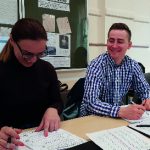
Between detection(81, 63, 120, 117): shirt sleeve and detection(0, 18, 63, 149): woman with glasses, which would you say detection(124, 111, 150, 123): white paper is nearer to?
detection(81, 63, 120, 117): shirt sleeve

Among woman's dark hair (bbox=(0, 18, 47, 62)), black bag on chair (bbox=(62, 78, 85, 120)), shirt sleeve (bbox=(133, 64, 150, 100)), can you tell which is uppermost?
woman's dark hair (bbox=(0, 18, 47, 62))

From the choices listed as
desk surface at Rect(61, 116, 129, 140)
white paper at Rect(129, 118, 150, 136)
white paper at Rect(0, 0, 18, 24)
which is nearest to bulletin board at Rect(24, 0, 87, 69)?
white paper at Rect(0, 0, 18, 24)

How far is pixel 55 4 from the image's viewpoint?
256 cm

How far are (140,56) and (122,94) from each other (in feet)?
6.25

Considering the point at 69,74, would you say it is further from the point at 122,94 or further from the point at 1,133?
the point at 1,133

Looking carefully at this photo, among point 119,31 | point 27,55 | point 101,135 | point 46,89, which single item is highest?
point 119,31

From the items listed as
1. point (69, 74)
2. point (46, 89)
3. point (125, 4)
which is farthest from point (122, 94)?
point (125, 4)

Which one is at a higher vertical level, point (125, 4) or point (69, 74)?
point (125, 4)

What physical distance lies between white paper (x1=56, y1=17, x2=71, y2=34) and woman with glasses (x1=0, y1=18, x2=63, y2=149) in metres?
1.08

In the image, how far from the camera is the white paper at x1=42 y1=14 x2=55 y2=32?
249 cm

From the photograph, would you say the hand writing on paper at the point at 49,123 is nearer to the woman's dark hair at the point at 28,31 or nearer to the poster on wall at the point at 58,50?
the woman's dark hair at the point at 28,31

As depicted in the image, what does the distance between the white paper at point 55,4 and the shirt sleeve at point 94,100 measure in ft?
3.21

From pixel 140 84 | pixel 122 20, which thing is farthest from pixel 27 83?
pixel 122 20

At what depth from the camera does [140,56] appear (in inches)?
146
